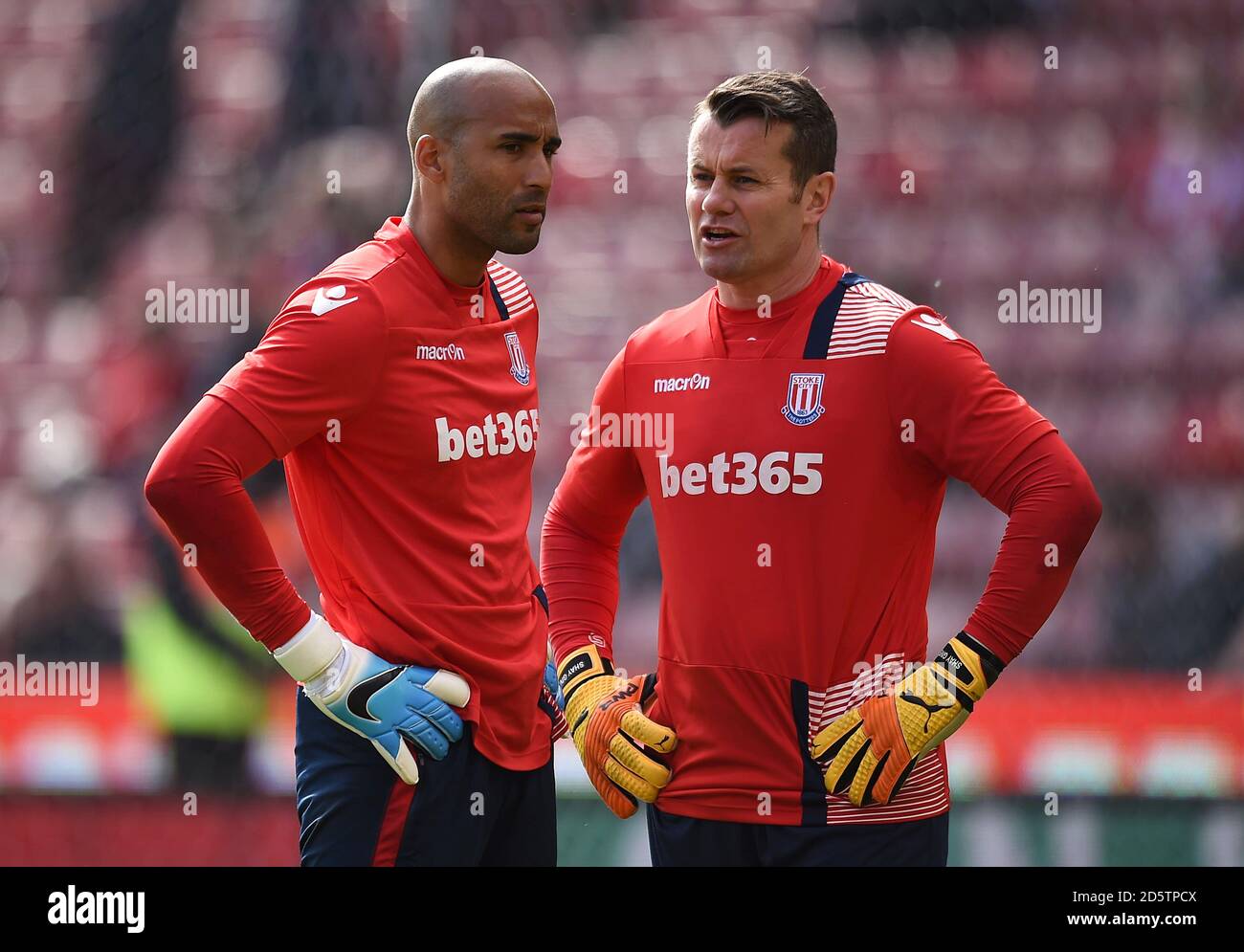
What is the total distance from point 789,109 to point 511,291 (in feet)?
1.76

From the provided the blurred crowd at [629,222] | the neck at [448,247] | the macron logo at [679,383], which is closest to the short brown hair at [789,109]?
the macron logo at [679,383]

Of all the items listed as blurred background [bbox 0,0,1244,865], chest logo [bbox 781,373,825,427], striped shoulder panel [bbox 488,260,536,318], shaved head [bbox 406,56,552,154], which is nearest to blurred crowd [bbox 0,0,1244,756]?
blurred background [bbox 0,0,1244,865]

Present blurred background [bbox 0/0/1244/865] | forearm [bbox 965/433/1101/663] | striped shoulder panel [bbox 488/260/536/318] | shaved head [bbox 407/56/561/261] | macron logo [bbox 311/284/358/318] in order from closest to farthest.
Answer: forearm [bbox 965/433/1101/663] → macron logo [bbox 311/284/358/318] → shaved head [bbox 407/56/561/261] → striped shoulder panel [bbox 488/260/536/318] → blurred background [bbox 0/0/1244/865]

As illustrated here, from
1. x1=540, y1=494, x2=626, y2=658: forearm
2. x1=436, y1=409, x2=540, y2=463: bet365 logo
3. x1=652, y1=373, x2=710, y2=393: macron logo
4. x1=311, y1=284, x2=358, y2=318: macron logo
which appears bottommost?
x1=540, y1=494, x2=626, y2=658: forearm

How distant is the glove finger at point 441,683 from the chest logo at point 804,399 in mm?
583

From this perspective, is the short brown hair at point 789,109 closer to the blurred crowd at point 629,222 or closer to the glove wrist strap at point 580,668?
the glove wrist strap at point 580,668

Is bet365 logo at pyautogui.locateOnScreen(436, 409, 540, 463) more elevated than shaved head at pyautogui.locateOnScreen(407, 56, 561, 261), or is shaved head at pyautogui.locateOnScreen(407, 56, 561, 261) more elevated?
shaved head at pyautogui.locateOnScreen(407, 56, 561, 261)

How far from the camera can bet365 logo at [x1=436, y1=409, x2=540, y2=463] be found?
6.37ft

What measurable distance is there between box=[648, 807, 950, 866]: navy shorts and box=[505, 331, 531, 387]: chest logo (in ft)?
2.21

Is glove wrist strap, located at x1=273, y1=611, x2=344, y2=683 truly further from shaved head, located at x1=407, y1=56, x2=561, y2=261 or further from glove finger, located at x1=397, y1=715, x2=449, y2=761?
shaved head, located at x1=407, y1=56, x2=561, y2=261

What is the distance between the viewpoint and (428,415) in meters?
1.93

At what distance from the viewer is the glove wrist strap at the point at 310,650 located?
1.86 m

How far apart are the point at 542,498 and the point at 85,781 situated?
1239 mm
